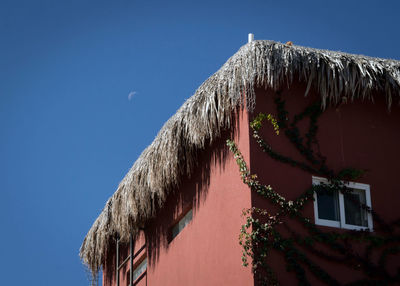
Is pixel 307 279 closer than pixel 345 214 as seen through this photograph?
Yes

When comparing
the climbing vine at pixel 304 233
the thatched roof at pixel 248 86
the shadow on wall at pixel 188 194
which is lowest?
the climbing vine at pixel 304 233

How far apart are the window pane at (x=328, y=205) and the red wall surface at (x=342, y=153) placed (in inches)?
6.7

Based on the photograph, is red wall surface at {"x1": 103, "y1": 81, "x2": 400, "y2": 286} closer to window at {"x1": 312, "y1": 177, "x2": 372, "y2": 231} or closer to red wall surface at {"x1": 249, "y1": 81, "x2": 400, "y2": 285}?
red wall surface at {"x1": 249, "y1": 81, "x2": 400, "y2": 285}

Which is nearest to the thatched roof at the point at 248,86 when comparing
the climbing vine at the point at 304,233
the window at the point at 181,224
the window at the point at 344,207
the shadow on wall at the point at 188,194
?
the shadow on wall at the point at 188,194

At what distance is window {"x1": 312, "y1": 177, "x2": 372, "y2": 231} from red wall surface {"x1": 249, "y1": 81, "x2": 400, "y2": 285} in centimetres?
9

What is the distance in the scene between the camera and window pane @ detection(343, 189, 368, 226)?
387 inches

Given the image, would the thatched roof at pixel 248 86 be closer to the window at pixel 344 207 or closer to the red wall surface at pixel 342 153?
the red wall surface at pixel 342 153

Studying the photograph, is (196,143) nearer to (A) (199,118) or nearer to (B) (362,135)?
(A) (199,118)

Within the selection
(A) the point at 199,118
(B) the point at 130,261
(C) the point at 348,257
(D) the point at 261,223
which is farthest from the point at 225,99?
(B) the point at 130,261

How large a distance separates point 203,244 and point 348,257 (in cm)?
199

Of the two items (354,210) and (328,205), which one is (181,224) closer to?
(328,205)

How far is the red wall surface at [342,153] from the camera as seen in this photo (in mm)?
9500

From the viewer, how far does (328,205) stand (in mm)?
9781

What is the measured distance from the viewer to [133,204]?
40.4ft
